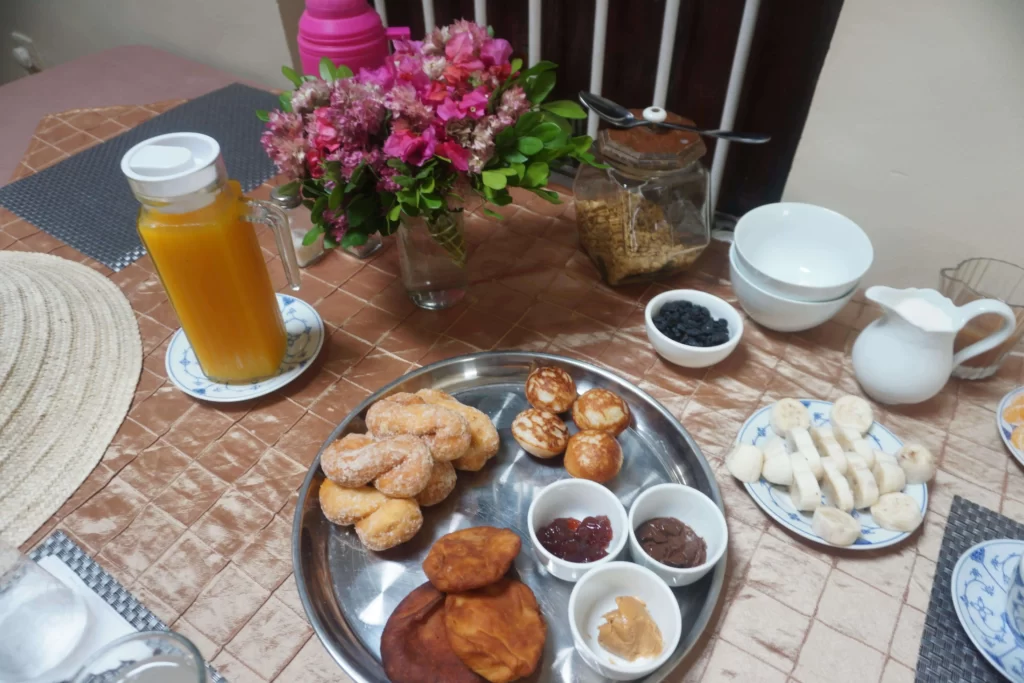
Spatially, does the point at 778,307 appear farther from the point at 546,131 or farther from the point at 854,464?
the point at 546,131

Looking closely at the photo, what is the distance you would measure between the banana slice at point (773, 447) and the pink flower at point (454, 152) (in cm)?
45

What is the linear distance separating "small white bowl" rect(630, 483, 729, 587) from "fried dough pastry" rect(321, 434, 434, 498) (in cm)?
21

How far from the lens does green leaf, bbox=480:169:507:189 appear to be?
2.22ft

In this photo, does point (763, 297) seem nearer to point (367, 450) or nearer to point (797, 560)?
point (797, 560)

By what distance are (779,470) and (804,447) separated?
4 centimetres

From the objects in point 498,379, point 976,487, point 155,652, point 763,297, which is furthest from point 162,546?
point 976,487

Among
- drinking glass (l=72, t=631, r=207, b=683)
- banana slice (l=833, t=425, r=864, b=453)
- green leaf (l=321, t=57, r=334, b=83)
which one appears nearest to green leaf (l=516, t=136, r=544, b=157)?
green leaf (l=321, t=57, r=334, b=83)

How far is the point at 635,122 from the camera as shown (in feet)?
2.83

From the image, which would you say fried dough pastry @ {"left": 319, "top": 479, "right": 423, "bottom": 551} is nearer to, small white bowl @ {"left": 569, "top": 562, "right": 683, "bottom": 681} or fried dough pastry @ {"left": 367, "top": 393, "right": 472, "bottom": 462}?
fried dough pastry @ {"left": 367, "top": 393, "right": 472, "bottom": 462}

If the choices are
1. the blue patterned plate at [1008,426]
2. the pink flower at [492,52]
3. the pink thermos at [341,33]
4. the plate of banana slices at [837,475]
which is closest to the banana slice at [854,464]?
the plate of banana slices at [837,475]

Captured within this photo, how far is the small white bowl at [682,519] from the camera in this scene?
60cm

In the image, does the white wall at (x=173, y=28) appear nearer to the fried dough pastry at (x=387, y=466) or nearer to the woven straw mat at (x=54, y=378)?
the woven straw mat at (x=54, y=378)

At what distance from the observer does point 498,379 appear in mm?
832

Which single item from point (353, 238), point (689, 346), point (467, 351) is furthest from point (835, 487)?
point (353, 238)
